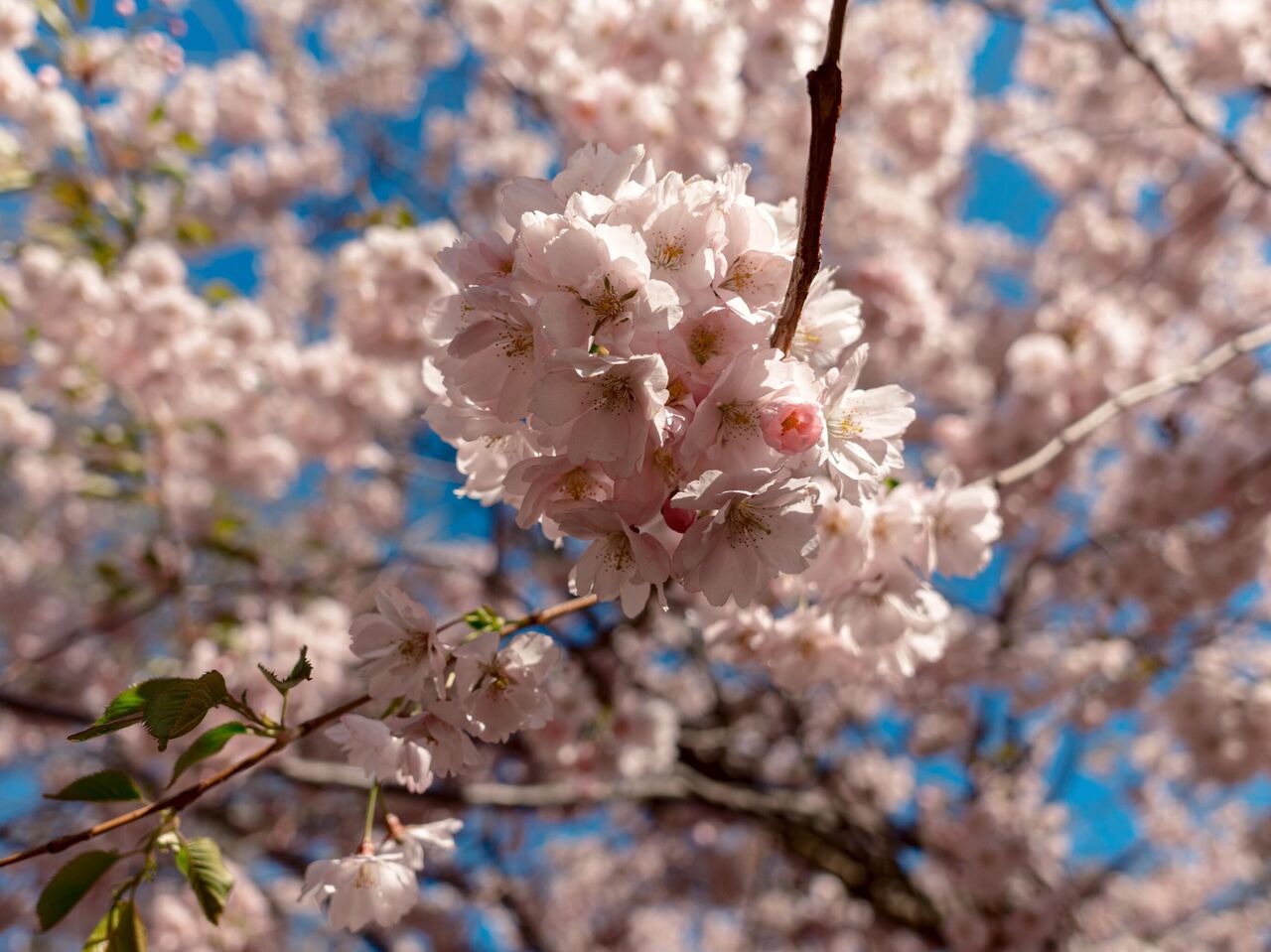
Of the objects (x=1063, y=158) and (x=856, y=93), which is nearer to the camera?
(x=856, y=93)

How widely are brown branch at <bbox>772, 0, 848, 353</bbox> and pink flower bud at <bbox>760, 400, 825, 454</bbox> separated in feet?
0.41

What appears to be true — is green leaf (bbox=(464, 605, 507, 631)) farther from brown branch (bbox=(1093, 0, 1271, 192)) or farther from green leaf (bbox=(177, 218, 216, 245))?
green leaf (bbox=(177, 218, 216, 245))

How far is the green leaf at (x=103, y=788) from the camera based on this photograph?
3.27ft

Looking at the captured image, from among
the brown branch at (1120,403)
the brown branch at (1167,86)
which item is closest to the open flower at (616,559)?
the brown branch at (1120,403)

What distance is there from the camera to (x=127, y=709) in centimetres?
91

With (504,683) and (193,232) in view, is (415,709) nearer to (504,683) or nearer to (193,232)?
(504,683)

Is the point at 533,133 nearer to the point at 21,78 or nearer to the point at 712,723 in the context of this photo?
the point at 21,78

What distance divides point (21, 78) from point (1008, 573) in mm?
5556

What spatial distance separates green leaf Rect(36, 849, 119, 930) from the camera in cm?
97

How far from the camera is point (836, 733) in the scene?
5.57m

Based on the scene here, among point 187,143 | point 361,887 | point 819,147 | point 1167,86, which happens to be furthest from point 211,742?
point 187,143

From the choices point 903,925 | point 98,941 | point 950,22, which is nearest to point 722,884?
point 903,925

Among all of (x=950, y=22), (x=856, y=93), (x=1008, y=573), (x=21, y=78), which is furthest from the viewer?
(x=950, y=22)

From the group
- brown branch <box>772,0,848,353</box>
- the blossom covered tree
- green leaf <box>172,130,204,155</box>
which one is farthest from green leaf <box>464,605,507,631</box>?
green leaf <box>172,130,204,155</box>
